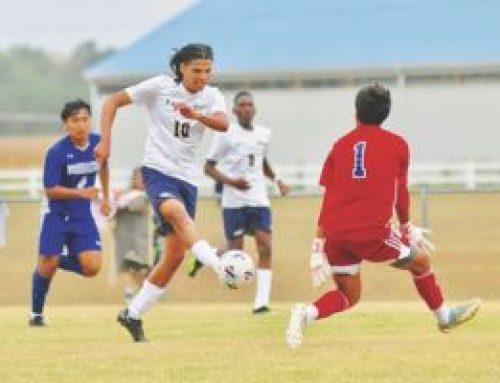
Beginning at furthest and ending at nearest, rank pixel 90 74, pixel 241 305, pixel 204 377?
1. pixel 90 74
2. pixel 241 305
3. pixel 204 377

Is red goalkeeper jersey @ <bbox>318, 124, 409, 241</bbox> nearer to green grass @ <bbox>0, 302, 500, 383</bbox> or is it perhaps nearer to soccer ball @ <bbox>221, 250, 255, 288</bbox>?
soccer ball @ <bbox>221, 250, 255, 288</bbox>

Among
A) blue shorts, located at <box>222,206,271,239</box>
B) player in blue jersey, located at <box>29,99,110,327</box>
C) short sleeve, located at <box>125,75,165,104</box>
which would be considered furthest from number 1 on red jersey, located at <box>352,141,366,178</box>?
blue shorts, located at <box>222,206,271,239</box>

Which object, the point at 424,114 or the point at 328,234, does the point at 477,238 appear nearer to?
the point at 328,234

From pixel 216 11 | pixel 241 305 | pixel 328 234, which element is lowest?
pixel 241 305

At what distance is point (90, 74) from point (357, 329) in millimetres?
45905

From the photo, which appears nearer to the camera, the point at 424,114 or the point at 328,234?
the point at 328,234

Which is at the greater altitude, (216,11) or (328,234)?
(216,11)

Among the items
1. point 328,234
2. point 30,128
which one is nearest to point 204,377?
point 328,234

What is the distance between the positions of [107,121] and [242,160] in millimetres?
4995

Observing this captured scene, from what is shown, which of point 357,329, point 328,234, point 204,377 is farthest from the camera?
point 357,329

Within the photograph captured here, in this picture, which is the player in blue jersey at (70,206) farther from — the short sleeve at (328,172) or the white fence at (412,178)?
the white fence at (412,178)

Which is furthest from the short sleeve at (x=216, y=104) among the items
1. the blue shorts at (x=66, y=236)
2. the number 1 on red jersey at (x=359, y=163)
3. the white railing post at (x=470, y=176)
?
the white railing post at (x=470, y=176)

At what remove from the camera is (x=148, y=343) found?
13016mm

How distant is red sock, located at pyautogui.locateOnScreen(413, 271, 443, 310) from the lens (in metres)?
12.6
